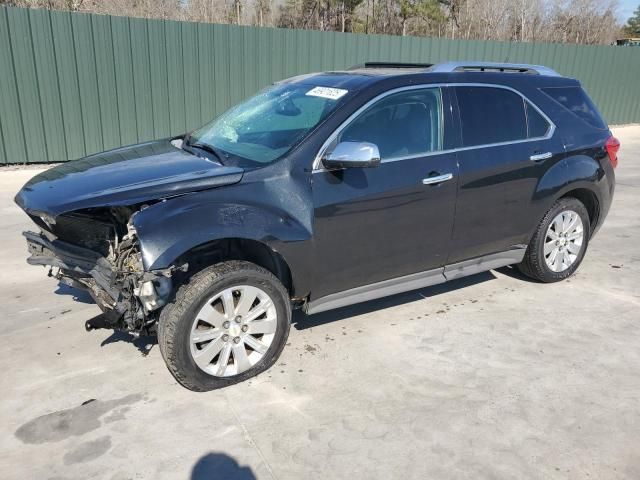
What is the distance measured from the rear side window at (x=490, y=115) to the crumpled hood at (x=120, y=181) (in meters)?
1.87

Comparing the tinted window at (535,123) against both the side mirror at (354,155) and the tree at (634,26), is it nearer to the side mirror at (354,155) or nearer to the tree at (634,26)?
the side mirror at (354,155)

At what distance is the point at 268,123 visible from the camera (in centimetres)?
413

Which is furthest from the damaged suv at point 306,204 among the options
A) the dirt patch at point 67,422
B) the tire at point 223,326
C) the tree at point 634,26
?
the tree at point 634,26

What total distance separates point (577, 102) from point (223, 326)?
12.4ft

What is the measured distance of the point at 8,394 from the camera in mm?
3361

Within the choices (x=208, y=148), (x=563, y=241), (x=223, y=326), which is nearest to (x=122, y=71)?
(x=208, y=148)

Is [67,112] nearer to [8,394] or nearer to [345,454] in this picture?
[8,394]

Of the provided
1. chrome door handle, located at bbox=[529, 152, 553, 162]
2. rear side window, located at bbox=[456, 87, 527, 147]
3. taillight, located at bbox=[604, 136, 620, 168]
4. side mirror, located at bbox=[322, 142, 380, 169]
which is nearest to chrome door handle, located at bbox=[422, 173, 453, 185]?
rear side window, located at bbox=[456, 87, 527, 147]

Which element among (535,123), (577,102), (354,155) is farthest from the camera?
(577,102)

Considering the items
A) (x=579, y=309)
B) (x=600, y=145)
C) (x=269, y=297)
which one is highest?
(x=600, y=145)

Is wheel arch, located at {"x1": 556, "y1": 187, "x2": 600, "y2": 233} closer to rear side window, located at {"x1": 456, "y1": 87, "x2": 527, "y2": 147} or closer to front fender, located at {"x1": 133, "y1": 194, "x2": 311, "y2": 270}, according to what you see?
rear side window, located at {"x1": 456, "y1": 87, "x2": 527, "y2": 147}

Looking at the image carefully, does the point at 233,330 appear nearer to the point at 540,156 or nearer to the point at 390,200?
the point at 390,200

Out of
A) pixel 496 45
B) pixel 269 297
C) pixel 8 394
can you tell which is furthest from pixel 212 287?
pixel 496 45

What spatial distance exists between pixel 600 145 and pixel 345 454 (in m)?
3.82
